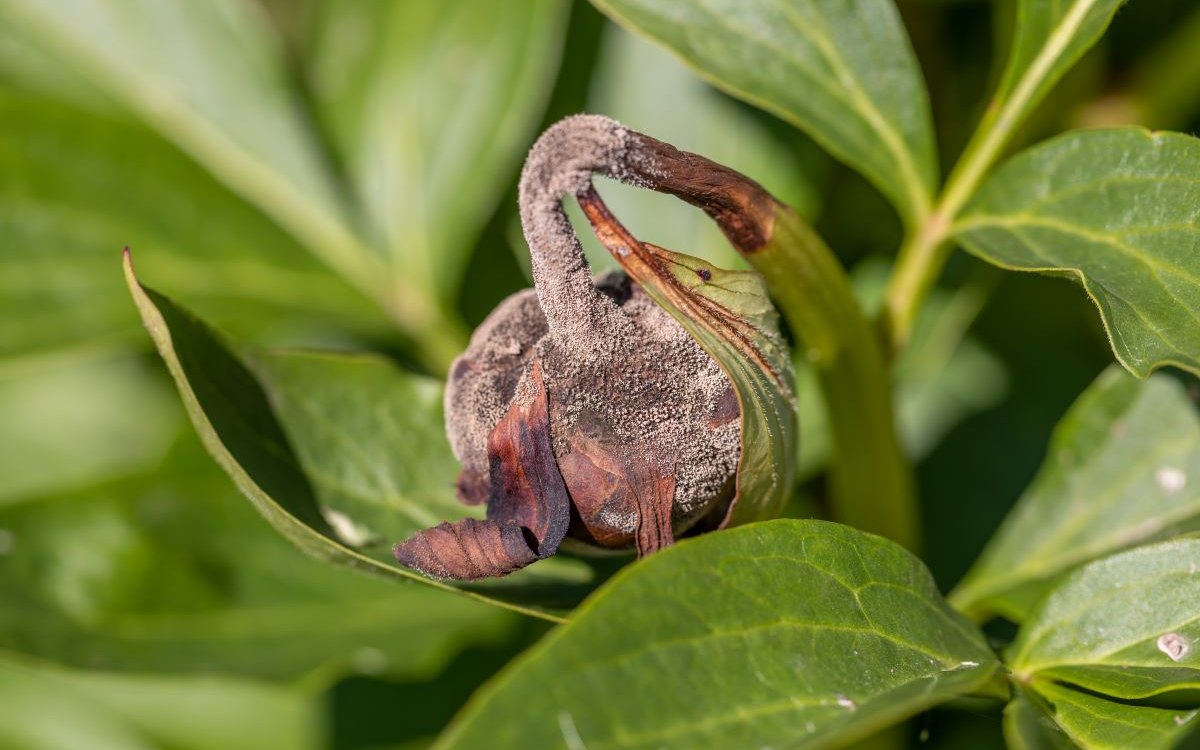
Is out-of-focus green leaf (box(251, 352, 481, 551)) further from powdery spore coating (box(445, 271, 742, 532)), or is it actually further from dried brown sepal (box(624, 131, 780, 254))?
dried brown sepal (box(624, 131, 780, 254))

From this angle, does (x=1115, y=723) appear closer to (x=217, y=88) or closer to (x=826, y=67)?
(x=826, y=67)

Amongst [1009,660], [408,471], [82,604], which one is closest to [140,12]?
[82,604]

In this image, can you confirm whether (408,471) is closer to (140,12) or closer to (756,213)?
(756,213)

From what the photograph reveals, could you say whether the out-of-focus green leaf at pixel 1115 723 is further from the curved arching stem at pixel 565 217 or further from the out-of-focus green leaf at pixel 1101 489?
the curved arching stem at pixel 565 217

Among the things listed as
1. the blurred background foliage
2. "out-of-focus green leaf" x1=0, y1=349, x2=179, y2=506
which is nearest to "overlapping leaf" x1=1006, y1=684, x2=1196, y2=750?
the blurred background foliage

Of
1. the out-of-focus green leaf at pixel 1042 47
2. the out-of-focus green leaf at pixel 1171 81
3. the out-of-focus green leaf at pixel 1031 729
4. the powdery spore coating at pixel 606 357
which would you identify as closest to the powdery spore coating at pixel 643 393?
the powdery spore coating at pixel 606 357

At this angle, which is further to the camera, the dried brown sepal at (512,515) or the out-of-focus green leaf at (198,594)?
the out-of-focus green leaf at (198,594)
